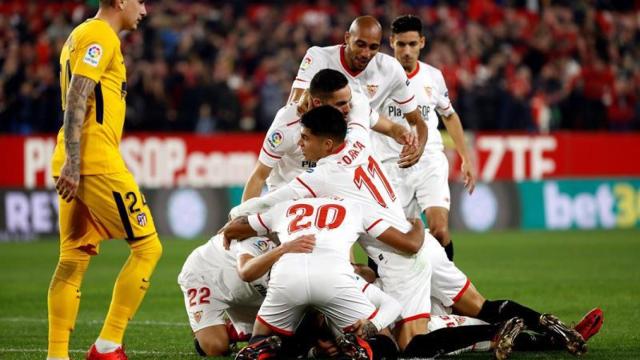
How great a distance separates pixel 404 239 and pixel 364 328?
2.25ft

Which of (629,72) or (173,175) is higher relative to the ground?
(629,72)

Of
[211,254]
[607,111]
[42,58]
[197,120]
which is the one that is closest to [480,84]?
[607,111]

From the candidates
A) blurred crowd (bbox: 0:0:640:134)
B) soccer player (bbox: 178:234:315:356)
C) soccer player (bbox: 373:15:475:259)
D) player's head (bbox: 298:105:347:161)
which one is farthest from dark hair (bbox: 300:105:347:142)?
blurred crowd (bbox: 0:0:640:134)

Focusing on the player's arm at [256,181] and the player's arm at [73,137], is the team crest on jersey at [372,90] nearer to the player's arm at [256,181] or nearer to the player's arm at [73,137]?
the player's arm at [256,181]

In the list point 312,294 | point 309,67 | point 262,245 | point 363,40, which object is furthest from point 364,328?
point 309,67

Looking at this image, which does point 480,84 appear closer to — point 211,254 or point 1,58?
point 1,58

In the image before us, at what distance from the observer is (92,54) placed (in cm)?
676

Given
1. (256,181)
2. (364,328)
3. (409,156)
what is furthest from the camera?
(409,156)

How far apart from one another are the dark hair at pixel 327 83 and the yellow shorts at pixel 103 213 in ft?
4.88

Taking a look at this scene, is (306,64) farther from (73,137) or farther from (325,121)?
(73,137)

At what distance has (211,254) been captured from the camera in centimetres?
793

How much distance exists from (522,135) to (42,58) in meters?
9.39

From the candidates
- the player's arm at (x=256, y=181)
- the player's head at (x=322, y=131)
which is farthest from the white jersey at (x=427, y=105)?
the player's head at (x=322, y=131)

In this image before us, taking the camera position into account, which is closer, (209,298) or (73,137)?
(73,137)
